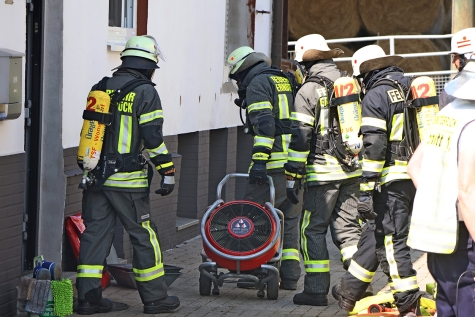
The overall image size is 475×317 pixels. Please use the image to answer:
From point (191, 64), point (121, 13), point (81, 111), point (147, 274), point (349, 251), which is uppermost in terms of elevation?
point (121, 13)

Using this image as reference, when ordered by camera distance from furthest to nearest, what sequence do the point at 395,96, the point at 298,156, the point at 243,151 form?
1. the point at 243,151
2. the point at 298,156
3. the point at 395,96

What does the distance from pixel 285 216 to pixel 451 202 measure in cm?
427

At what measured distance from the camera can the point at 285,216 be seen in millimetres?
9586

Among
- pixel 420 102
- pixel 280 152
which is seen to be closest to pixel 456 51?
pixel 420 102

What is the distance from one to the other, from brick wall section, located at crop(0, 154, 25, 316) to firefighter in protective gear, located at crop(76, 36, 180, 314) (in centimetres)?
50

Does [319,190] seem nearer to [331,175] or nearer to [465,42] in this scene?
[331,175]

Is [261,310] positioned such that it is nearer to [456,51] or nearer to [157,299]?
[157,299]

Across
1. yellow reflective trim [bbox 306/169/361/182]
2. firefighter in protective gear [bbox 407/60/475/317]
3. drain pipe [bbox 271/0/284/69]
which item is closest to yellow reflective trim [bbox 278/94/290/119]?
yellow reflective trim [bbox 306/169/361/182]

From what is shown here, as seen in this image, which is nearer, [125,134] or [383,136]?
[383,136]

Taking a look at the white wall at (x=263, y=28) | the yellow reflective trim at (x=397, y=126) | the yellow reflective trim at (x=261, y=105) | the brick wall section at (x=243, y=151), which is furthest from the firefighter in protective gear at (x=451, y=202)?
the white wall at (x=263, y=28)

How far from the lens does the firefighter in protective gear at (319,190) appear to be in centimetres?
877

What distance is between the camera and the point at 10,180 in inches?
A: 307

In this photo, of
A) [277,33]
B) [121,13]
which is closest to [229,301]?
[121,13]

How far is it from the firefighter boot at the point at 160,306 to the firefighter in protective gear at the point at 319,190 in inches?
42.5
